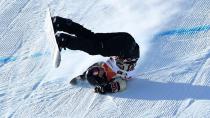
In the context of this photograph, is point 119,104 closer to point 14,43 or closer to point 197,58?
point 197,58

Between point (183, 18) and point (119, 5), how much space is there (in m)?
0.73

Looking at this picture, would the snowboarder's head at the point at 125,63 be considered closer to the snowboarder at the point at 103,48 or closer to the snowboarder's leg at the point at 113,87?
the snowboarder at the point at 103,48

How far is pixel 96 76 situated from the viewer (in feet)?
14.8

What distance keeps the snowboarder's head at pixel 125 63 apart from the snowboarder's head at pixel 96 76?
0.14 meters

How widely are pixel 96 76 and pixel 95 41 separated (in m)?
0.33

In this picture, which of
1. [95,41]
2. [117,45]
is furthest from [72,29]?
[117,45]

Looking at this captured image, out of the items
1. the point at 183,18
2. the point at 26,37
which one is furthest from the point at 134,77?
the point at 26,37

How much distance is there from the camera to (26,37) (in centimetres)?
558

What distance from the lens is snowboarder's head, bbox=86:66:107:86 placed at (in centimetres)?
451

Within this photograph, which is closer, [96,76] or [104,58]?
[96,76]

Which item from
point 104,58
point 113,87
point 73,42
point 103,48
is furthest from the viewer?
point 104,58

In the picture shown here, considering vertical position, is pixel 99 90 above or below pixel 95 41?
below

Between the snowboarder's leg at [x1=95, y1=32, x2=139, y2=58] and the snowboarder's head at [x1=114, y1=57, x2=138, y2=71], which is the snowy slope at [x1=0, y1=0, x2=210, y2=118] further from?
the snowboarder's leg at [x1=95, y1=32, x2=139, y2=58]

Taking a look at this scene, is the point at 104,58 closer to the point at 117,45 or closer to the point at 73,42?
the point at 117,45
